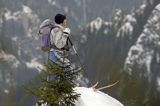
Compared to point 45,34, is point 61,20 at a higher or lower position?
higher

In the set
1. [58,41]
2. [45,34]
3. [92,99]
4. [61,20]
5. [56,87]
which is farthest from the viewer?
[61,20]

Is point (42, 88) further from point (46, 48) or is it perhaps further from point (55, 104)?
point (46, 48)

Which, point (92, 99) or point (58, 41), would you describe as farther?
point (58, 41)

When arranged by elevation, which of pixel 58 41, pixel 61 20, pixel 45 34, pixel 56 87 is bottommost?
pixel 56 87

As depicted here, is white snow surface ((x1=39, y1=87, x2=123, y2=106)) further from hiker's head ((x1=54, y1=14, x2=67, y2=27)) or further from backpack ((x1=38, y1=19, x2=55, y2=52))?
hiker's head ((x1=54, y1=14, x2=67, y2=27))

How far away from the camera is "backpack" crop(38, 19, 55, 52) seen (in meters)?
16.3

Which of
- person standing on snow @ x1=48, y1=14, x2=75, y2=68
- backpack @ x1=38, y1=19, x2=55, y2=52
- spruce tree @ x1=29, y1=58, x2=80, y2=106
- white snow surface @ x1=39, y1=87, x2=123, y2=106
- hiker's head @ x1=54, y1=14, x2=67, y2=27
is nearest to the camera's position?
spruce tree @ x1=29, y1=58, x2=80, y2=106

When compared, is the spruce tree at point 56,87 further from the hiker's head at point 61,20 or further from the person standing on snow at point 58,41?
the hiker's head at point 61,20

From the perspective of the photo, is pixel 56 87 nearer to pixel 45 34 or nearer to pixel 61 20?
pixel 45 34

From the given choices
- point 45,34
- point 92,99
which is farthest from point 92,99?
point 45,34

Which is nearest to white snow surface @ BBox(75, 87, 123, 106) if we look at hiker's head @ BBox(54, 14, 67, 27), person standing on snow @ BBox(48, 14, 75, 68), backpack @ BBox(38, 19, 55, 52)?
person standing on snow @ BBox(48, 14, 75, 68)

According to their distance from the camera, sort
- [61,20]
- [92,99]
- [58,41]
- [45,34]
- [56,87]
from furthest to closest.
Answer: [61,20] < [45,34] < [58,41] < [92,99] < [56,87]

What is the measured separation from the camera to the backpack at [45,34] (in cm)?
1630

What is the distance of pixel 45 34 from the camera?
53.4 feet
